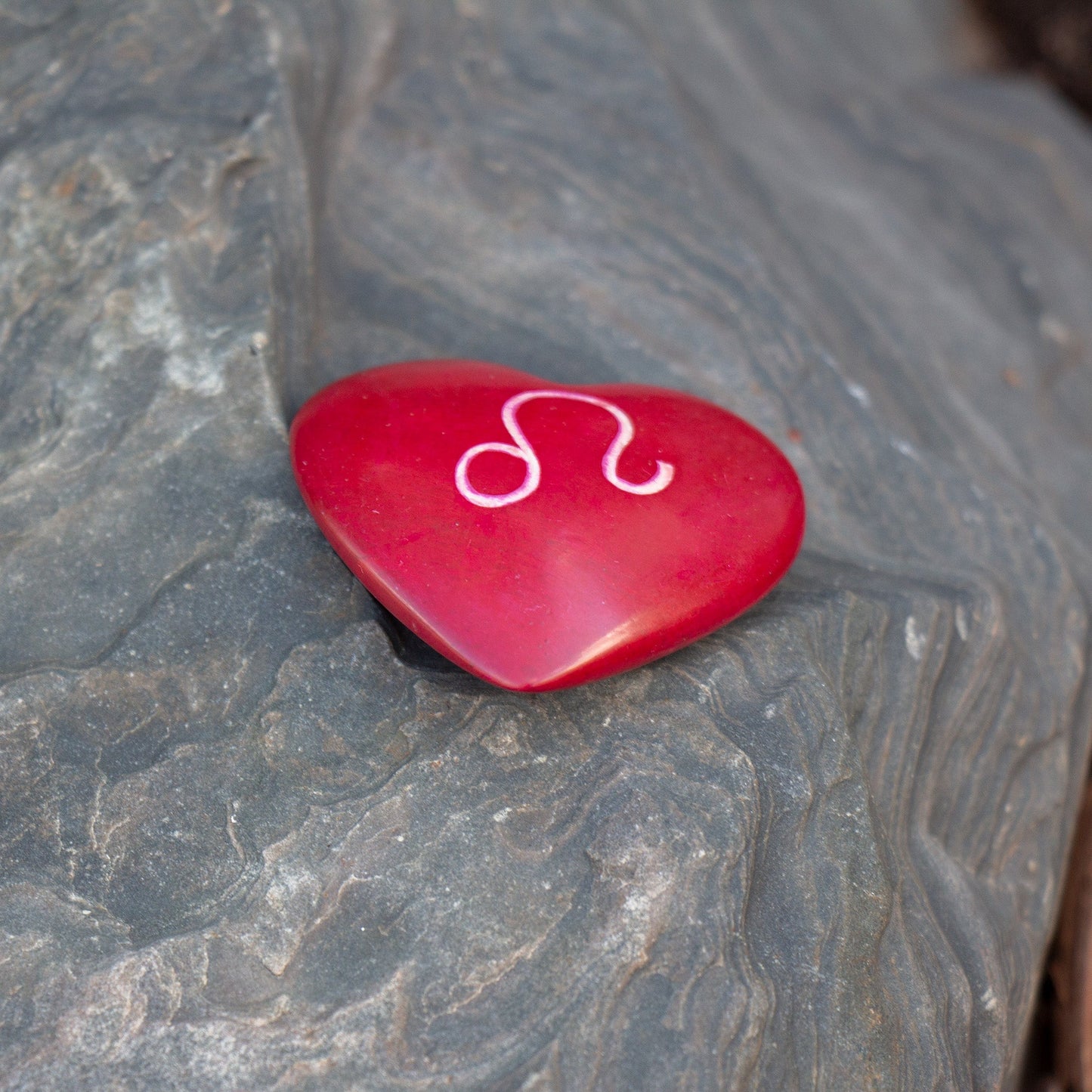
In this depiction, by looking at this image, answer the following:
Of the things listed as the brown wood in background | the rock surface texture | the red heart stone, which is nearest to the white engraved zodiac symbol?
the red heart stone

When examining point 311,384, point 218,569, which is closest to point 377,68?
point 311,384

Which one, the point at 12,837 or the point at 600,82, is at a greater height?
the point at 600,82

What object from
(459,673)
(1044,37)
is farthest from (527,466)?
(1044,37)

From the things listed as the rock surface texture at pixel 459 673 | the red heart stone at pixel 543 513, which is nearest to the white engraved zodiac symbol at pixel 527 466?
the red heart stone at pixel 543 513

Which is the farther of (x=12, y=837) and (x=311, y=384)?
(x=311, y=384)

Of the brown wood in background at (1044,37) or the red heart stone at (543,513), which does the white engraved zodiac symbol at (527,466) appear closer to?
the red heart stone at (543,513)

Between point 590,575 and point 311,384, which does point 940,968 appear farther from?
point 311,384

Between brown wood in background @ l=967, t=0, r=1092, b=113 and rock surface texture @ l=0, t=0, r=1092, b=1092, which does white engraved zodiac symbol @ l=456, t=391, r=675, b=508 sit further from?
brown wood in background @ l=967, t=0, r=1092, b=113

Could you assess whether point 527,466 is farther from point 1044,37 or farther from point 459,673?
point 1044,37
